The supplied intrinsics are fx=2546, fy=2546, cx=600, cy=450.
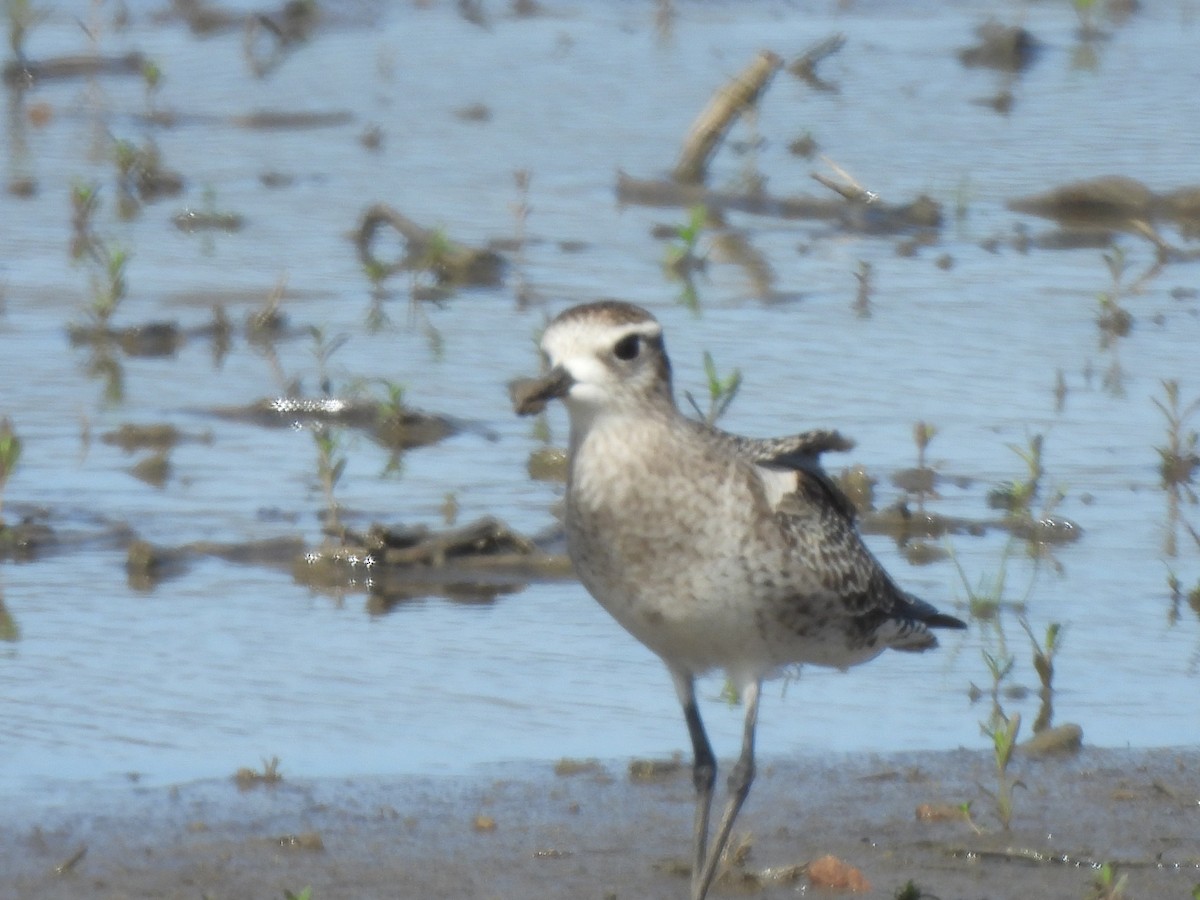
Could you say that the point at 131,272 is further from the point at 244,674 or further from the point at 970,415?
the point at 244,674

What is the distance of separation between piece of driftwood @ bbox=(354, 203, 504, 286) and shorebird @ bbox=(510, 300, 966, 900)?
4.58 m

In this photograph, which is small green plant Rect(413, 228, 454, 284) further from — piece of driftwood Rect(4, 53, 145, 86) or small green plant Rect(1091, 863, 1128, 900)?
small green plant Rect(1091, 863, 1128, 900)

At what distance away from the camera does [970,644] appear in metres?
6.71

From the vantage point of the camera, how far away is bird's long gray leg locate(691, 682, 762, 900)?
204 inches

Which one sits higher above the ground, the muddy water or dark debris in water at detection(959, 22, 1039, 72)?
dark debris in water at detection(959, 22, 1039, 72)

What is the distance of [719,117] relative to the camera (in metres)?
11.8

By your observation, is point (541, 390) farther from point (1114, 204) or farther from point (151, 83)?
point (151, 83)

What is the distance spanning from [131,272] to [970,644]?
16.0ft

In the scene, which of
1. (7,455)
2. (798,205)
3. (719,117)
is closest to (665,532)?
(7,455)

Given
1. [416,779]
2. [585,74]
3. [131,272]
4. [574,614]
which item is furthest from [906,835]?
[585,74]

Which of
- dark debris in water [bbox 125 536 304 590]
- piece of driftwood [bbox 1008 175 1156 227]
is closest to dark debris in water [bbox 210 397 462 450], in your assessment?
dark debris in water [bbox 125 536 304 590]

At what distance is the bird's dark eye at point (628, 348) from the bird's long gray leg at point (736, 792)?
89 centimetres

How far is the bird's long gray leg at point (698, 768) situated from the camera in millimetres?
5320

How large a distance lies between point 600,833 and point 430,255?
4749mm
